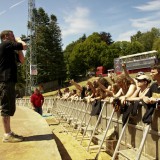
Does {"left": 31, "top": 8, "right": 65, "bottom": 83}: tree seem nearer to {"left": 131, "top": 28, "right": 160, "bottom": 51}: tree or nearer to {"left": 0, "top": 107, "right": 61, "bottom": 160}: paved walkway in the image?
{"left": 131, "top": 28, "right": 160, "bottom": 51}: tree

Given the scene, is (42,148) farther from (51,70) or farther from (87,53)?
(87,53)

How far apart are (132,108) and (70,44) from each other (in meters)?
101

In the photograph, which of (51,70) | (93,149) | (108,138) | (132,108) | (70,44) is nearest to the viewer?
(132,108)

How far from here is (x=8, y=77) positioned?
5938 mm

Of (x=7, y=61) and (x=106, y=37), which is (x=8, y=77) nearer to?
(x=7, y=61)

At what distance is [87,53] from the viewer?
8338 centimetres

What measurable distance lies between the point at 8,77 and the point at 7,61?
0.30 meters

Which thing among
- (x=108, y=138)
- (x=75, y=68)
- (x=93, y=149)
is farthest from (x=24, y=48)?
(x=75, y=68)

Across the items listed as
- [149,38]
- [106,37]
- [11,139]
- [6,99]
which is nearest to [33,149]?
[11,139]

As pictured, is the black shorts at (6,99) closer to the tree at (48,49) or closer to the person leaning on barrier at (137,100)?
the person leaning on barrier at (137,100)

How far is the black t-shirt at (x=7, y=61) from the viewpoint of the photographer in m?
5.94

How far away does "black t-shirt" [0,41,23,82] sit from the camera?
234 inches

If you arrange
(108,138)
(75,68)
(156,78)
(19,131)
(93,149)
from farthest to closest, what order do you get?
(75,68) → (93,149) → (108,138) → (19,131) → (156,78)

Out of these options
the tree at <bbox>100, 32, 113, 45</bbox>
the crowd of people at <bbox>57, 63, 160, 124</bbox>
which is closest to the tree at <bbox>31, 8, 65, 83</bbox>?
the tree at <bbox>100, 32, 113, 45</bbox>
